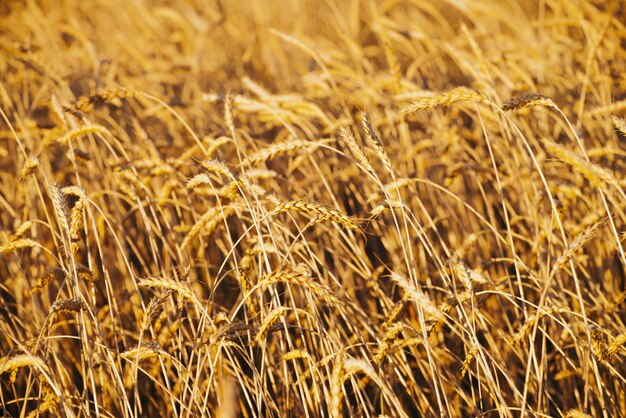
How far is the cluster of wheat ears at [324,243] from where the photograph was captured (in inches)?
53.4

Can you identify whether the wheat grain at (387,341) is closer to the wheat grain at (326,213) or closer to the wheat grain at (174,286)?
the wheat grain at (326,213)

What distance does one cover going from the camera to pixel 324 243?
2.22 metres

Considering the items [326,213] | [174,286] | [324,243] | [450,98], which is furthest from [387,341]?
[324,243]

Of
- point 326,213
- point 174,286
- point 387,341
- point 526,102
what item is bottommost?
point 387,341

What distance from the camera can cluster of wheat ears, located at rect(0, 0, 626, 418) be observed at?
136cm

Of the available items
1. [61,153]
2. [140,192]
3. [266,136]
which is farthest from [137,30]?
[140,192]

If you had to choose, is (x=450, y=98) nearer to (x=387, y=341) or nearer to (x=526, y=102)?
(x=526, y=102)

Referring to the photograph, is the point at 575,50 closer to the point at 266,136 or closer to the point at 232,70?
the point at 266,136

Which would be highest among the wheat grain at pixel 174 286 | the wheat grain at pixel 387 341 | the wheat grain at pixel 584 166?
the wheat grain at pixel 584 166

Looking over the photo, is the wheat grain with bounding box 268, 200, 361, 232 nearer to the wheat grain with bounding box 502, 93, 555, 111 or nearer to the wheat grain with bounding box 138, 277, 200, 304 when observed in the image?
the wheat grain with bounding box 138, 277, 200, 304

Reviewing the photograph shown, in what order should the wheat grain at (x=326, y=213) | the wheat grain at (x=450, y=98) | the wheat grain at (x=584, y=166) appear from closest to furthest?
the wheat grain at (x=584, y=166) < the wheat grain at (x=326, y=213) < the wheat grain at (x=450, y=98)

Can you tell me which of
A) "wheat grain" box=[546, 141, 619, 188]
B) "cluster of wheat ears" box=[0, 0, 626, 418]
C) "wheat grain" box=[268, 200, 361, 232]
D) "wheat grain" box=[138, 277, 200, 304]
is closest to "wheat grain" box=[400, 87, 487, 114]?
"cluster of wheat ears" box=[0, 0, 626, 418]

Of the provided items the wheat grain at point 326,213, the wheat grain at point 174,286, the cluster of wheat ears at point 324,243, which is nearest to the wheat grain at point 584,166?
the cluster of wheat ears at point 324,243

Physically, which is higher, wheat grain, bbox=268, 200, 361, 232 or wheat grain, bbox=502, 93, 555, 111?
wheat grain, bbox=502, 93, 555, 111
